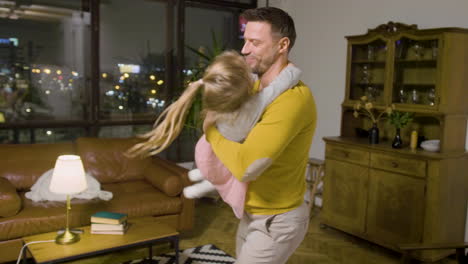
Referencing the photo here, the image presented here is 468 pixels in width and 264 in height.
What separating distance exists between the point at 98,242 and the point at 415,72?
9.89 feet

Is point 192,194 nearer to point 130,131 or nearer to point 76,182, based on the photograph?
point 76,182

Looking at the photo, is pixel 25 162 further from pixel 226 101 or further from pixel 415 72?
pixel 415 72

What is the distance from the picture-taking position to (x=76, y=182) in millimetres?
2820

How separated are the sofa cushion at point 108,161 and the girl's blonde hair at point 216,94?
301 cm

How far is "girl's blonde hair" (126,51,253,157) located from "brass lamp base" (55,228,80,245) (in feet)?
5.48

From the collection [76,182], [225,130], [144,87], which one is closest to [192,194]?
[225,130]

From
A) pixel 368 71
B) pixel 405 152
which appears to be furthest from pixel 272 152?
pixel 368 71

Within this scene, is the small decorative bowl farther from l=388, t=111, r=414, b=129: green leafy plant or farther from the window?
the window

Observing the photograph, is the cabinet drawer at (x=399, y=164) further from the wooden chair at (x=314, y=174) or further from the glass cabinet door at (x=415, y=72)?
the wooden chair at (x=314, y=174)

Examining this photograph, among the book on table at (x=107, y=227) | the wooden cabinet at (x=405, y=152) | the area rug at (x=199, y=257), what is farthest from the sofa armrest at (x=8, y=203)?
the wooden cabinet at (x=405, y=152)

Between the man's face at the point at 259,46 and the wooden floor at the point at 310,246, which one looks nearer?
the man's face at the point at 259,46

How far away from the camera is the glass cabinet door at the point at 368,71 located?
4281 millimetres

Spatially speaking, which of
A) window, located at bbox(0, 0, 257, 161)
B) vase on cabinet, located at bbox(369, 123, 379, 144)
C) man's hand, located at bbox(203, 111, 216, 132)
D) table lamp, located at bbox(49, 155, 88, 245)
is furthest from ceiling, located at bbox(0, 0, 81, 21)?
man's hand, located at bbox(203, 111, 216, 132)

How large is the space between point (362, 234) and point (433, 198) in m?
0.77
